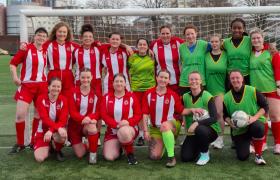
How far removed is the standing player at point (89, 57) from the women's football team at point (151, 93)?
1 centimetres

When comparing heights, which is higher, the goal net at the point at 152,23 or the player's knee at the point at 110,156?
the goal net at the point at 152,23

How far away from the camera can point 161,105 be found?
4.41 meters

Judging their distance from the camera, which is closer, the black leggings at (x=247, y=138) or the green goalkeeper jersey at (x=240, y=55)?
the black leggings at (x=247, y=138)

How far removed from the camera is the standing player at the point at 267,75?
4441 mm

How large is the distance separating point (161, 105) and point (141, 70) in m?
0.69

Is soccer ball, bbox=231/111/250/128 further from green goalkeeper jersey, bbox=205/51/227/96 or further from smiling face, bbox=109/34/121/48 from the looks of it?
smiling face, bbox=109/34/121/48

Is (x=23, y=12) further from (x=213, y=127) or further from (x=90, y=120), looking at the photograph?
(x=213, y=127)

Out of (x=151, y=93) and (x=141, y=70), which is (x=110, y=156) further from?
(x=141, y=70)

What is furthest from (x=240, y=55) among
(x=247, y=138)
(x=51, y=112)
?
(x=51, y=112)

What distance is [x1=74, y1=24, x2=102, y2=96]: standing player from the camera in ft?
16.1

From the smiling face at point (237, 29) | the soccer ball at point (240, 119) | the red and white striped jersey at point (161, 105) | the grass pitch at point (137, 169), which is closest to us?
the grass pitch at point (137, 169)

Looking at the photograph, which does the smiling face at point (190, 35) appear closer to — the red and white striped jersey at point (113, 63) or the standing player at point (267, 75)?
the standing player at point (267, 75)

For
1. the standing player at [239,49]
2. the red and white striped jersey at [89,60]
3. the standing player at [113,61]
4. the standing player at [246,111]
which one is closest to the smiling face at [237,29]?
the standing player at [239,49]

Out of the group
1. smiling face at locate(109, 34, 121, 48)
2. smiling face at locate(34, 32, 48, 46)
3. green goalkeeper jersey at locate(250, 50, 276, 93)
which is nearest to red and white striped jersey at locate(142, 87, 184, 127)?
smiling face at locate(109, 34, 121, 48)
